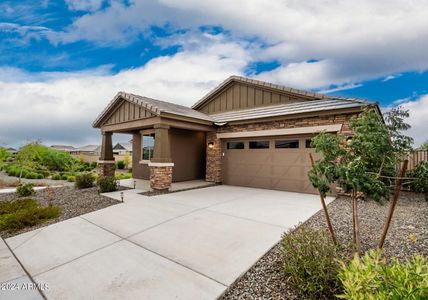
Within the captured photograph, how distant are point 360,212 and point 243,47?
1002 centimetres

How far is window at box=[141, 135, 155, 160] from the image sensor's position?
12.6 m

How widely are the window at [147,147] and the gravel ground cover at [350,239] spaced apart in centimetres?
948

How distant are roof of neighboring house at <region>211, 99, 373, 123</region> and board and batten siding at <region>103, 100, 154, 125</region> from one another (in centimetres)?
362

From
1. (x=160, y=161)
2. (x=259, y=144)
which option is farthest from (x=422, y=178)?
(x=160, y=161)

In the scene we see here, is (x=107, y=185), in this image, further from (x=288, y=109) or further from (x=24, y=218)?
(x=288, y=109)

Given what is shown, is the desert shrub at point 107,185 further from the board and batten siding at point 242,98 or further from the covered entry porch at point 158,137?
the board and batten siding at point 242,98

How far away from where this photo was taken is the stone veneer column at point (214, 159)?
11.3 metres

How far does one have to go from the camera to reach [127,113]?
10492mm

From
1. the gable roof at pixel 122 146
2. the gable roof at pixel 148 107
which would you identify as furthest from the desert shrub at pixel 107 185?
the gable roof at pixel 122 146

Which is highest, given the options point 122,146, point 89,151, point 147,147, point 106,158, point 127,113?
point 127,113

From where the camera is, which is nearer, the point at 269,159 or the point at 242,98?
the point at 269,159

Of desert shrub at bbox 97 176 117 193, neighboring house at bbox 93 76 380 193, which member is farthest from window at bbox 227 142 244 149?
desert shrub at bbox 97 176 117 193

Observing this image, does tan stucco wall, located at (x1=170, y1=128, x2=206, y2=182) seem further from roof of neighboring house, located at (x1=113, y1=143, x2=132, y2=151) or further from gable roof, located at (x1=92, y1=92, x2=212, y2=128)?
roof of neighboring house, located at (x1=113, y1=143, x2=132, y2=151)

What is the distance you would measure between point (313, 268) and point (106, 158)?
1193 cm
